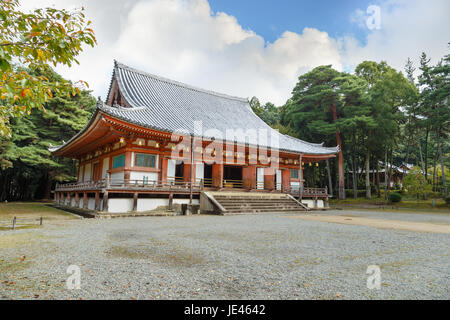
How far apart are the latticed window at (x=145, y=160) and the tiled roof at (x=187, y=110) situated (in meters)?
1.98

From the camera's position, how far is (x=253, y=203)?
15.6 metres

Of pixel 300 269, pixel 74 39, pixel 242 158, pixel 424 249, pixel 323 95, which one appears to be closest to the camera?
pixel 74 39

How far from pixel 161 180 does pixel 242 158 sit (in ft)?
21.7

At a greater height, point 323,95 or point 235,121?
point 323,95

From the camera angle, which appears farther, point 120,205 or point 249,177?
point 249,177

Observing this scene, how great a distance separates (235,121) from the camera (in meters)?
22.4

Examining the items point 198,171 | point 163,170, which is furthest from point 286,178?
point 163,170

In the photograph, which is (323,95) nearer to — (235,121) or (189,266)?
(235,121)

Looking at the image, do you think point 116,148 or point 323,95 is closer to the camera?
point 116,148

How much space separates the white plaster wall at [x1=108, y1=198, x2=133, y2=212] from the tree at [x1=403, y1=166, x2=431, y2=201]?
23639 millimetres

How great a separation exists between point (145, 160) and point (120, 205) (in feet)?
10.4

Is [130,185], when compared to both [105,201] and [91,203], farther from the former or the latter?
[91,203]

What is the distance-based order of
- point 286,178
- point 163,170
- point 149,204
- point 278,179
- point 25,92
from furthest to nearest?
point 286,178, point 278,179, point 163,170, point 149,204, point 25,92
